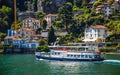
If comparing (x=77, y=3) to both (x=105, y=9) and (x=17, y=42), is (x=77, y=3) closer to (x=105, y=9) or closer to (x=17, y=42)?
(x=105, y=9)

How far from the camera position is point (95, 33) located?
109 metres

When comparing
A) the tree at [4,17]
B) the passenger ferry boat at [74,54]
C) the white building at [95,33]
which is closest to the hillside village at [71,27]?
the white building at [95,33]

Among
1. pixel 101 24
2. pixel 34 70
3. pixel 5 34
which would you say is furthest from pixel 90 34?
pixel 34 70

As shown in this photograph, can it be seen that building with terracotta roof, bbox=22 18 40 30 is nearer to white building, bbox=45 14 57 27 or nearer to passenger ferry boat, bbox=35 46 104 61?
white building, bbox=45 14 57 27

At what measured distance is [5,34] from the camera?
117375 millimetres

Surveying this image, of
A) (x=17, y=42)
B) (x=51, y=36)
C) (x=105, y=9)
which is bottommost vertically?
(x=17, y=42)

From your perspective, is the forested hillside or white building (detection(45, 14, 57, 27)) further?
white building (detection(45, 14, 57, 27))

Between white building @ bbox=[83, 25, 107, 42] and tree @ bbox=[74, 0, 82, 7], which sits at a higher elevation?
tree @ bbox=[74, 0, 82, 7]

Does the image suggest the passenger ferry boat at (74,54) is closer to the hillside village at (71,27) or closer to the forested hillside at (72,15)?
the hillside village at (71,27)

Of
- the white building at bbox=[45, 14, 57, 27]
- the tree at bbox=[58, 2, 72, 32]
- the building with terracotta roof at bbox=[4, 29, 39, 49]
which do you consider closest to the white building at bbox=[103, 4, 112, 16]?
the tree at bbox=[58, 2, 72, 32]

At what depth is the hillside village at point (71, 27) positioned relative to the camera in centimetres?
10669

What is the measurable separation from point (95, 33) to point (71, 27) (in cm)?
694

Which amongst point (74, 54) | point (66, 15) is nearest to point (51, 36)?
point (66, 15)

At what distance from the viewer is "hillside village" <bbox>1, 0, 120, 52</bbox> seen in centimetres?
10669
